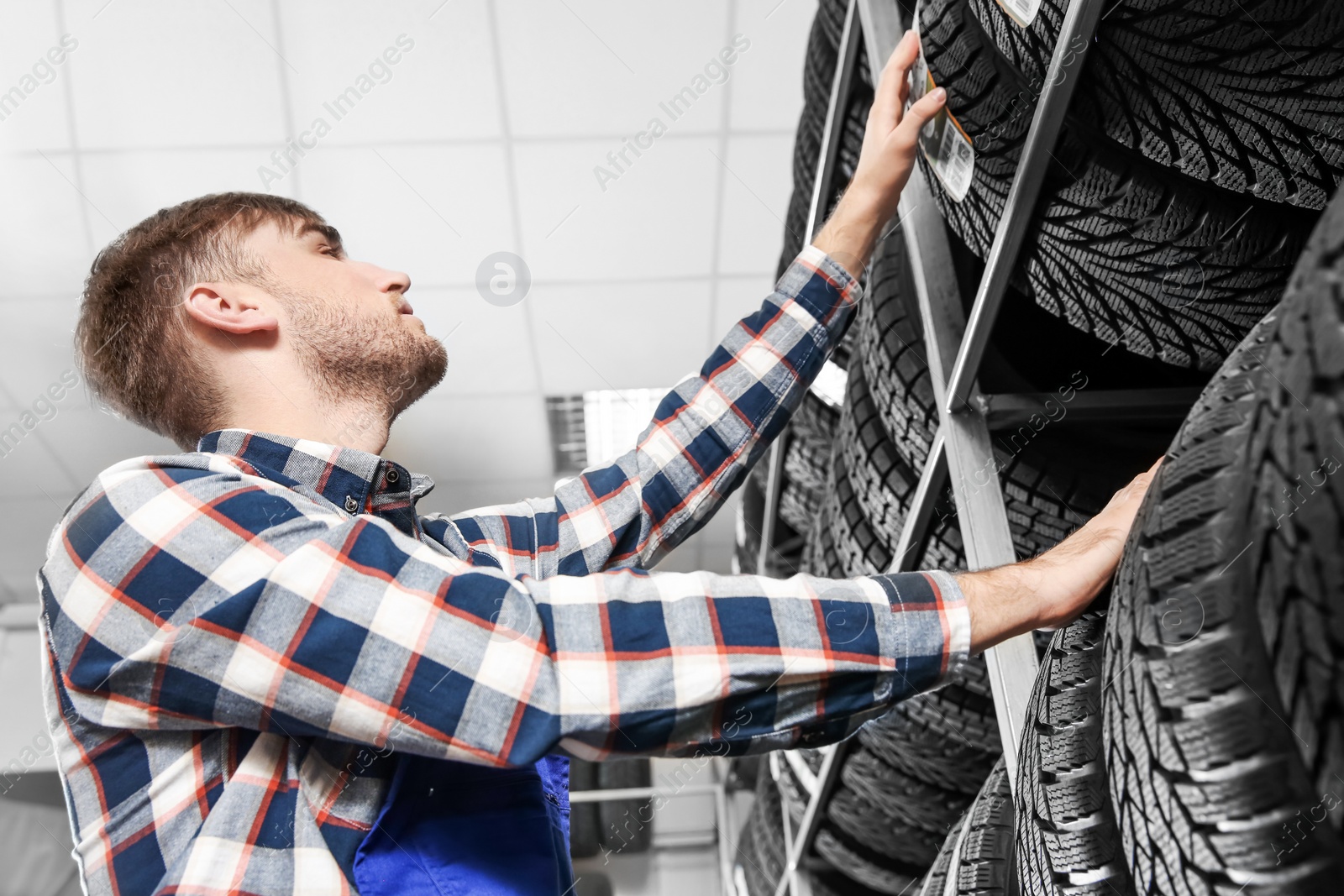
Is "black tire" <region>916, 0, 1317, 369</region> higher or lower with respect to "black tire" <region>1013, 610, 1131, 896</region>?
higher

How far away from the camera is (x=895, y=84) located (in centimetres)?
97

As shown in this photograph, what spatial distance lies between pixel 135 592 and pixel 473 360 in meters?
2.75

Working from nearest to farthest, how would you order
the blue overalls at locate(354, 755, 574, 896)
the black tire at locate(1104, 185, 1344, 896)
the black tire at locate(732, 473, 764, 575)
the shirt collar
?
the black tire at locate(1104, 185, 1344, 896)
the blue overalls at locate(354, 755, 574, 896)
the shirt collar
the black tire at locate(732, 473, 764, 575)

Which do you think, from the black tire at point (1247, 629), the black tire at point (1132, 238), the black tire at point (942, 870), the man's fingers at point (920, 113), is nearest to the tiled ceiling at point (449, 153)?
the man's fingers at point (920, 113)

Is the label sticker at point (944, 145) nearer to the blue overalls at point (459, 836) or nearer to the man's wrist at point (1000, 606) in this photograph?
the man's wrist at point (1000, 606)

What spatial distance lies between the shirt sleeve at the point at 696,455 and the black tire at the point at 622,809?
3.64 meters

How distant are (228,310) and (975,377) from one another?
0.73 metres

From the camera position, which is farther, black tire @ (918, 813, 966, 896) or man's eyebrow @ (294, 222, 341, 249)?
man's eyebrow @ (294, 222, 341, 249)

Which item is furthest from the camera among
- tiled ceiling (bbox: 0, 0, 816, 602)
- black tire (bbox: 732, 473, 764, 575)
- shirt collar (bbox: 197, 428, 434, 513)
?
tiled ceiling (bbox: 0, 0, 816, 602)

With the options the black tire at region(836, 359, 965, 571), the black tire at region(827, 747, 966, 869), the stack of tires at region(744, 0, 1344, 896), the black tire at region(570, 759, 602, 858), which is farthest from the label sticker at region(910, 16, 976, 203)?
the black tire at region(570, 759, 602, 858)

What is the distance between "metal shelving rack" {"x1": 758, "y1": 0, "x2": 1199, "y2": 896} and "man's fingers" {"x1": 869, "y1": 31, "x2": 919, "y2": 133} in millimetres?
130

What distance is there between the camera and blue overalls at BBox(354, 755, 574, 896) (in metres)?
0.73

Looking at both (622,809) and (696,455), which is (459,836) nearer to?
(696,455)

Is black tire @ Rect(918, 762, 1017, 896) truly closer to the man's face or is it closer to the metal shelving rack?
the metal shelving rack
